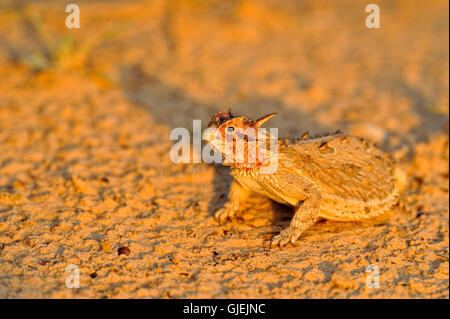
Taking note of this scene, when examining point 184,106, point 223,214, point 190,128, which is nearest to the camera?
point 223,214

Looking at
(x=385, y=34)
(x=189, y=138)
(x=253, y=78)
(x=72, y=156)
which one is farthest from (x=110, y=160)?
(x=385, y=34)

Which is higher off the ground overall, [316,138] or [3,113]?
[3,113]

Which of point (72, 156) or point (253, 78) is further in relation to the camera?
point (253, 78)

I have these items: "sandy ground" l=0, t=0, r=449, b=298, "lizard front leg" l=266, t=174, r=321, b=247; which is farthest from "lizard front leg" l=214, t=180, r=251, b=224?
"lizard front leg" l=266, t=174, r=321, b=247

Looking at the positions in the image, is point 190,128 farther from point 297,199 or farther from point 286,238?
point 286,238

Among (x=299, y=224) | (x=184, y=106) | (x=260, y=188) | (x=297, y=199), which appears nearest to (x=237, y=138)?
(x=260, y=188)

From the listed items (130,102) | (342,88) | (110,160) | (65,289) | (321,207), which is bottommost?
(65,289)

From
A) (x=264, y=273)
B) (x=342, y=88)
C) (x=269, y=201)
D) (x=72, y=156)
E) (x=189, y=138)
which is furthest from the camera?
(x=342, y=88)

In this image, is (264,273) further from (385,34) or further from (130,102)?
(385,34)
